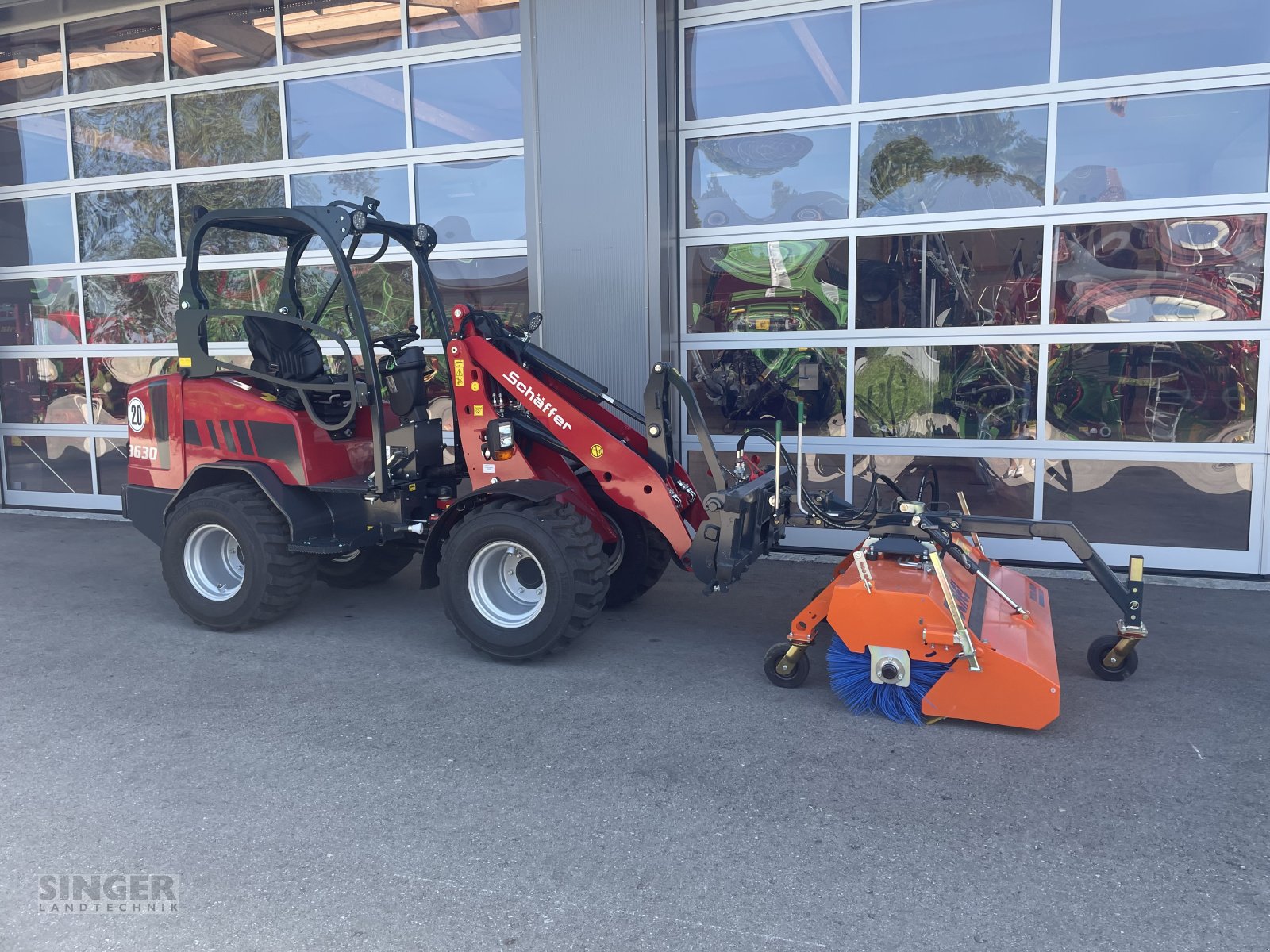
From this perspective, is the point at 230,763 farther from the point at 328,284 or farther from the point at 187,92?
the point at 187,92

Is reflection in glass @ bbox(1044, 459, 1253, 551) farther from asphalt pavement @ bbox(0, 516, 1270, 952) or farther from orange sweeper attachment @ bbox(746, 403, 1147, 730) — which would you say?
orange sweeper attachment @ bbox(746, 403, 1147, 730)

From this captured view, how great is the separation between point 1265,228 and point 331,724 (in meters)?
6.60

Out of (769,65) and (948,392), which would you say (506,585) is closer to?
(948,392)

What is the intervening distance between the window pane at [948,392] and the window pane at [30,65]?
28.1ft

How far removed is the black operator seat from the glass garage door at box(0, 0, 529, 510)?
258cm

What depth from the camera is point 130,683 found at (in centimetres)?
471

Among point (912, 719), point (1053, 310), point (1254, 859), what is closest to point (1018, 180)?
point (1053, 310)

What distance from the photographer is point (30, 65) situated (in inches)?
376

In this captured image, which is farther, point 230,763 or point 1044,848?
point 230,763

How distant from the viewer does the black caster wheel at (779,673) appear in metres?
4.50

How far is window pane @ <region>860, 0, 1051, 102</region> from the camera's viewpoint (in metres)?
6.60

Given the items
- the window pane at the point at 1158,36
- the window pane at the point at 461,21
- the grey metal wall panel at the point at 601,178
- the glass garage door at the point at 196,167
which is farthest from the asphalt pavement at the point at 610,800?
the window pane at the point at 461,21

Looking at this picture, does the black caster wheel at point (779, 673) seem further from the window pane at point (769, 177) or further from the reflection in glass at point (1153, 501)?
the window pane at point (769, 177)

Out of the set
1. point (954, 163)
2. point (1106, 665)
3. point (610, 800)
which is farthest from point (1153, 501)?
point (610, 800)
